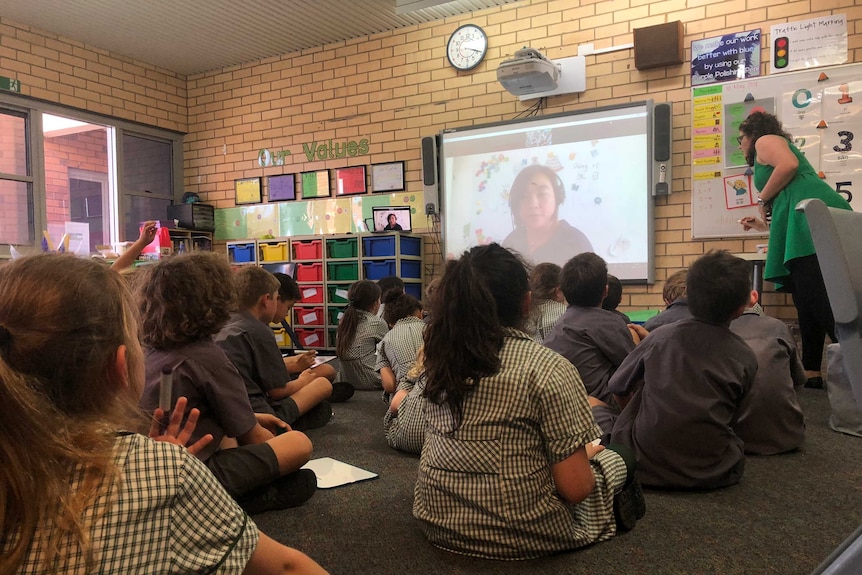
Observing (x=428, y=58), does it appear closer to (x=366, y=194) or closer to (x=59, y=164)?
(x=366, y=194)

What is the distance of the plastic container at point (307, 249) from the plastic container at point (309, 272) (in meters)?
0.07

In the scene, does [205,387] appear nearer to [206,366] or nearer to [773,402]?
[206,366]

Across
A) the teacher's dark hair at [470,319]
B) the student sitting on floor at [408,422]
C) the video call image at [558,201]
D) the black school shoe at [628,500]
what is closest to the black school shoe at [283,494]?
the student sitting on floor at [408,422]

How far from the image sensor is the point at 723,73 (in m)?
4.51

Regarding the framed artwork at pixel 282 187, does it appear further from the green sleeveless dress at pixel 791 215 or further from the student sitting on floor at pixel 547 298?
→ the green sleeveless dress at pixel 791 215

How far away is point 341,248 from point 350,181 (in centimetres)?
72

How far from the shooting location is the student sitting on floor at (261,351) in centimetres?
250

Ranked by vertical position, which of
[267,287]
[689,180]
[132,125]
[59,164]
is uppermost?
[132,125]

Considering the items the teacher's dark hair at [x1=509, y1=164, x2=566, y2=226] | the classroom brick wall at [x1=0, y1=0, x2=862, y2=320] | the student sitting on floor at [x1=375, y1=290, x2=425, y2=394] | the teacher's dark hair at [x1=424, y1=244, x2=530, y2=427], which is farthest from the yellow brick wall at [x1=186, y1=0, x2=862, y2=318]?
the teacher's dark hair at [x1=424, y1=244, x2=530, y2=427]

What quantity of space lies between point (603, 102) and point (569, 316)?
2969mm

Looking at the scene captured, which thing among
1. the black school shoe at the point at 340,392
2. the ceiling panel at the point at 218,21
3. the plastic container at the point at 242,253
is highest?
the ceiling panel at the point at 218,21

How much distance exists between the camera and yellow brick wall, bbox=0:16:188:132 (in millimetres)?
5668

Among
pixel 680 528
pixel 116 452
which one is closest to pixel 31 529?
pixel 116 452

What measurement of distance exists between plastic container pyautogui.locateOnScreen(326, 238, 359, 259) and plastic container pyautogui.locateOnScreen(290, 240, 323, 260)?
0.09 meters
